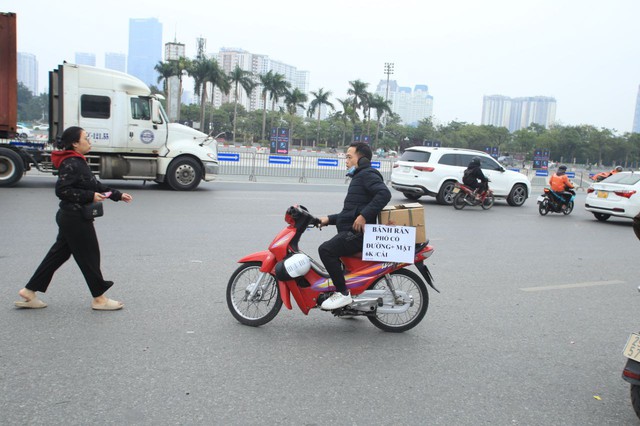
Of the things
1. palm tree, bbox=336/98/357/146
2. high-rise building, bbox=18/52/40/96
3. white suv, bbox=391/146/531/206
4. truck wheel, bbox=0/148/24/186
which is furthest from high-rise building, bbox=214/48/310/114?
truck wheel, bbox=0/148/24/186

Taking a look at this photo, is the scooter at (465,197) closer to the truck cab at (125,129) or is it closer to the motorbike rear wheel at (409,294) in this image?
the truck cab at (125,129)

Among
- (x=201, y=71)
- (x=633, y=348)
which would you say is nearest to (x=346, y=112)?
(x=201, y=71)

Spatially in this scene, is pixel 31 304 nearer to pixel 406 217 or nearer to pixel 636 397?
pixel 406 217

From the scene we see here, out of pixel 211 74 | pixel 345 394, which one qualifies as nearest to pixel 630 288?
pixel 345 394

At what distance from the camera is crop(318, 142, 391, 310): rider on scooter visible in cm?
488

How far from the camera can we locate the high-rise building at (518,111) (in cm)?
14275

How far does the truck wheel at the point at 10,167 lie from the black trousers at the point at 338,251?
12442mm

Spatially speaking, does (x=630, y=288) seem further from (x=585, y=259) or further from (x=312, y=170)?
(x=312, y=170)

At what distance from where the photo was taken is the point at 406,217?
4.98m

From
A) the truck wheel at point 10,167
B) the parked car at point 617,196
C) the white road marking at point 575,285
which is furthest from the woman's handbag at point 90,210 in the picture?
the parked car at point 617,196

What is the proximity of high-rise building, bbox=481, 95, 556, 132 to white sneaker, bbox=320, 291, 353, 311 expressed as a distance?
14541 centimetres

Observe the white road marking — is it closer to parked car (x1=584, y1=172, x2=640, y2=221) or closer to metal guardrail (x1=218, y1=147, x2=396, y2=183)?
parked car (x1=584, y1=172, x2=640, y2=221)

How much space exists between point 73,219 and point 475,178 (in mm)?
12991

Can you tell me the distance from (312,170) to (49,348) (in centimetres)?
2198
